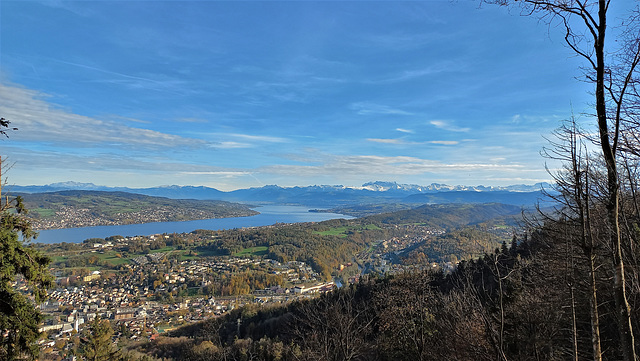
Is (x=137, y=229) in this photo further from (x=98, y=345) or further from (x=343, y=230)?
(x=98, y=345)

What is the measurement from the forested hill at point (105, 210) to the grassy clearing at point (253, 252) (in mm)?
64742

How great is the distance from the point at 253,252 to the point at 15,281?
54559 mm

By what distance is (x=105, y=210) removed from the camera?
113000mm

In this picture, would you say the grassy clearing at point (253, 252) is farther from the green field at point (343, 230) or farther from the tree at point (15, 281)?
the tree at point (15, 281)

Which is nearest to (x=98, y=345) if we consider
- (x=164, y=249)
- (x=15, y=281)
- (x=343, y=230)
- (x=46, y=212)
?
(x=15, y=281)

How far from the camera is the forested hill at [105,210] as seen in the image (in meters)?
97.6

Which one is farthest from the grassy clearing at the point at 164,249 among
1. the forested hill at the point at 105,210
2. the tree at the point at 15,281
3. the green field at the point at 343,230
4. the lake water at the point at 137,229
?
the tree at the point at 15,281

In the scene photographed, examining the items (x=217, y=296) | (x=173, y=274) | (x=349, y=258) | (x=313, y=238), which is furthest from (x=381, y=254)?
(x=173, y=274)

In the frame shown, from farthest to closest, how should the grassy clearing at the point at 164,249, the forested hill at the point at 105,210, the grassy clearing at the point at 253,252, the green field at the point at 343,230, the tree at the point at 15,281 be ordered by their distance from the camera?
1. the forested hill at the point at 105,210
2. the green field at the point at 343,230
3. the grassy clearing at the point at 164,249
4. the grassy clearing at the point at 253,252
5. the tree at the point at 15,281

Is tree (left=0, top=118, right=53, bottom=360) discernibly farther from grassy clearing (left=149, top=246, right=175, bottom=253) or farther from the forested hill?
the forested hill

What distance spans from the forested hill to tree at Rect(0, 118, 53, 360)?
340 feet

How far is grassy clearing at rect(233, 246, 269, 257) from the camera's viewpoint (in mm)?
57625

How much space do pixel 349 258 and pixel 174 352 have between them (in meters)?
40.1

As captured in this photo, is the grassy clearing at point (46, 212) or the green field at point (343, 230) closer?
the green field at point (343, 230)
